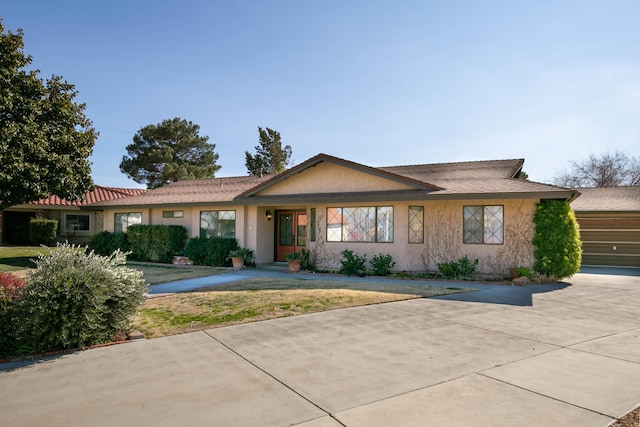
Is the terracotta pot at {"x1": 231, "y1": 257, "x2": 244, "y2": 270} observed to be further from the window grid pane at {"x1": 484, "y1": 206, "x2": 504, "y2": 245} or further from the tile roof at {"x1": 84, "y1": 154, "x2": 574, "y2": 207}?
the window grid pane at {"x1": 484, "y1": 206, "x2": 504, "y2": 245}

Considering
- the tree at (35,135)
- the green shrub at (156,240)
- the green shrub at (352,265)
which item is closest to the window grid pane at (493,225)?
the green shrub at (352,265)

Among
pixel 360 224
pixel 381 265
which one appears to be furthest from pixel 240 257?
pixel 381 265

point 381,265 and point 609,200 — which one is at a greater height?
point 609,200

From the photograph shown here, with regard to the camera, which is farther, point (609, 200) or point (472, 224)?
point (609, 200)

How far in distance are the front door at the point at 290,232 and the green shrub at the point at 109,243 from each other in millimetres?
7390

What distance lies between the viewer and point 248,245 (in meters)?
17.1

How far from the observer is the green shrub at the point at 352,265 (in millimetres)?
14336

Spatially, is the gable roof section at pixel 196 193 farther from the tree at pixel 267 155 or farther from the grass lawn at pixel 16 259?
the tree at pixel 267 155

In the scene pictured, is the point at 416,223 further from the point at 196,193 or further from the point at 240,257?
the point at 196,193

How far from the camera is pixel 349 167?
15.1 meters

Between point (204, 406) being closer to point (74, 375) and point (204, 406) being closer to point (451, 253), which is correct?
point (74, 375)

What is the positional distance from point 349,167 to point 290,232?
407 cm

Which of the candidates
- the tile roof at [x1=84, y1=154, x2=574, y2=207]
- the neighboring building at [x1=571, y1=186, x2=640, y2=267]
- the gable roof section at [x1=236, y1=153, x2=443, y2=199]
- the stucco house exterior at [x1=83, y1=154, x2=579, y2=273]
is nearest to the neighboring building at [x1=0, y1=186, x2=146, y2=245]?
the tile roof at [x1=84, y1=154, x2=574, y2=207]

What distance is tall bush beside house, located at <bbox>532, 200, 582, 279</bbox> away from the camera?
1239 cm
